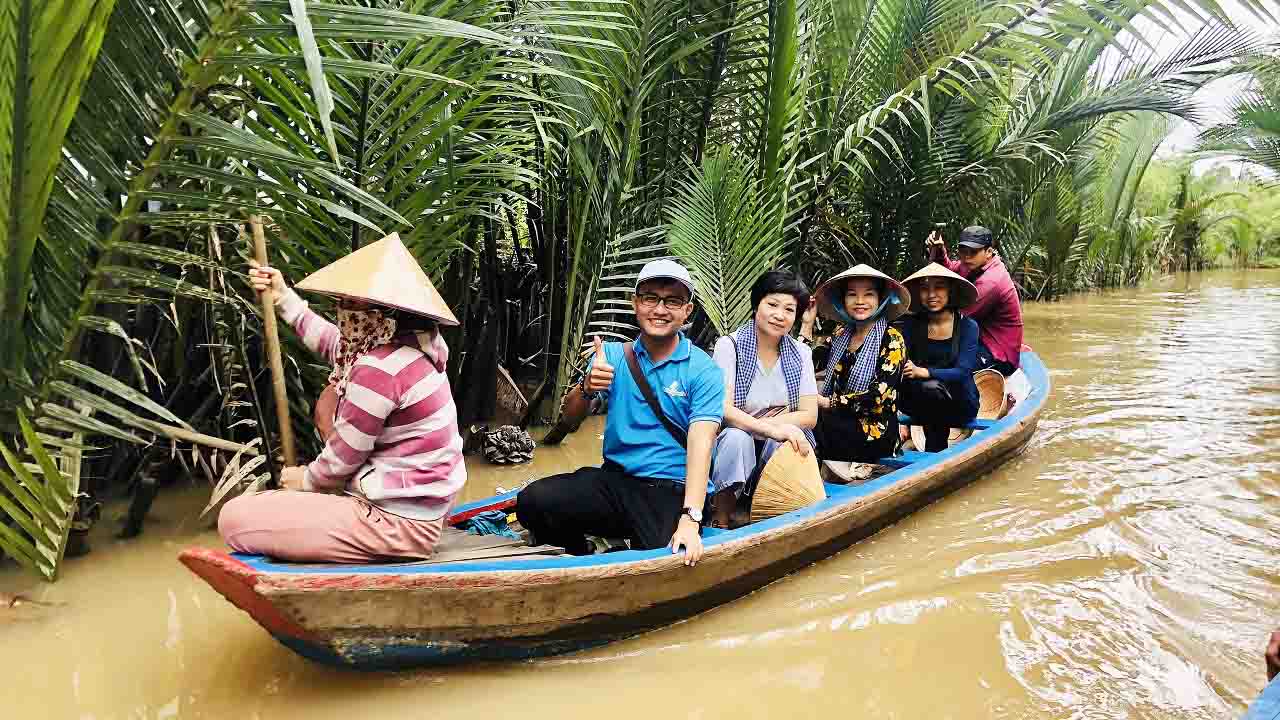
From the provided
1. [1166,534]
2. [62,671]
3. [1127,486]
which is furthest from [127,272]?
[1127,486]

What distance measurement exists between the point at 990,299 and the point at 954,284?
0.89 m

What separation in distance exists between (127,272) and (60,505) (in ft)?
2.55

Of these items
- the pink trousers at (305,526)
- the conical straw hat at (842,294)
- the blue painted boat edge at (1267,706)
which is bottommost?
the blue painted boat edge at (1267,706)

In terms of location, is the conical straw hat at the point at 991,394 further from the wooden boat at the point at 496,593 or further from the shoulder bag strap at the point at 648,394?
the shoulder bag strap at the point at 648,394

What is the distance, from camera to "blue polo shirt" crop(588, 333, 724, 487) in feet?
8.94

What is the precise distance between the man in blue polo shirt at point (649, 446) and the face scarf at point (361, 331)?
0.79 meters

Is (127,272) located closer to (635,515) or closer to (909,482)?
(635,515)

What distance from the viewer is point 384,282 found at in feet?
6.83

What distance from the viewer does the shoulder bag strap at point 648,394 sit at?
9.02 feet

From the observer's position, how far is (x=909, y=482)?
3656mm

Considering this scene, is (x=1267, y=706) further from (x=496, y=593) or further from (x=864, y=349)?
(x=864, y=349)

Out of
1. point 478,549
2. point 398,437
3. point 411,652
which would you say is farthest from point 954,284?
point 411,652

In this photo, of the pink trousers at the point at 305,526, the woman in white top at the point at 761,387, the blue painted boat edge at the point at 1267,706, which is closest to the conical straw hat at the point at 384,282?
the pink trousers at the point at 305,526

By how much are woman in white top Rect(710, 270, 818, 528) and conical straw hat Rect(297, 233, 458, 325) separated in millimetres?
1430
